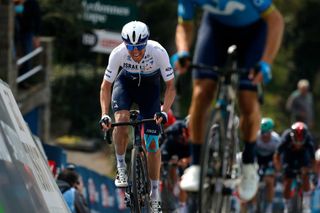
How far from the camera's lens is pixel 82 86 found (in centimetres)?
2898

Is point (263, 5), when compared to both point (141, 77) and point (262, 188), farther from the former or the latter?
point (262, 188)

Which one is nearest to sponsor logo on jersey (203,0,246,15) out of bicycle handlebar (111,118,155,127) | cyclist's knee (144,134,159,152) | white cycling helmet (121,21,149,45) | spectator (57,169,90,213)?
white cycling helmet (121,21,149,45)

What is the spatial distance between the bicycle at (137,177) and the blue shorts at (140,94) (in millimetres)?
109

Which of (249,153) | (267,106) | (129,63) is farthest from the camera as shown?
(267,106)

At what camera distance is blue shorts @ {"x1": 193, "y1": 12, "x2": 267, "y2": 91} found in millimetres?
7973

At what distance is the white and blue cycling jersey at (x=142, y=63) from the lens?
10.7 meters

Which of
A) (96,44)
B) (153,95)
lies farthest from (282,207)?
(153,95)

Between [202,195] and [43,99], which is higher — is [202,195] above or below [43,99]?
above

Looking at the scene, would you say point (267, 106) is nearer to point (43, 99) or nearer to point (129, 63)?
point (43, 99)

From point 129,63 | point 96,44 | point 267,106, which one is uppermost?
point 129,63

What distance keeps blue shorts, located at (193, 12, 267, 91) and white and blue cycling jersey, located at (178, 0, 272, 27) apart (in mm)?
72

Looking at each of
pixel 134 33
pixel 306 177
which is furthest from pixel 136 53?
pixel 306 177

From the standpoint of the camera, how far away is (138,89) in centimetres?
1096

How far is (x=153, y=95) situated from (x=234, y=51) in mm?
3301
